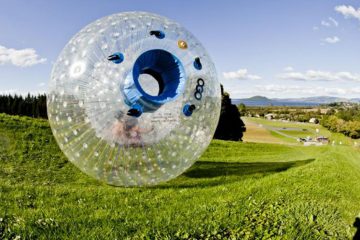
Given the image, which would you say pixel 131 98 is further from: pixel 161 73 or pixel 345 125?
pixel 345 125

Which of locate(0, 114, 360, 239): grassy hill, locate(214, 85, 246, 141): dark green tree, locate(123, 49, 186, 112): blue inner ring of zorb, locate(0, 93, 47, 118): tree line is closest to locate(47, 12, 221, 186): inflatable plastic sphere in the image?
locate(123, 49, 186, 112): blue inner ring of zorb

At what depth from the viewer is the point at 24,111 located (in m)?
54.2

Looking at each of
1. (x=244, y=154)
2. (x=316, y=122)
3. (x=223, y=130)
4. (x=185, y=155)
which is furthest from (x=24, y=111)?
(x=316, y=122)

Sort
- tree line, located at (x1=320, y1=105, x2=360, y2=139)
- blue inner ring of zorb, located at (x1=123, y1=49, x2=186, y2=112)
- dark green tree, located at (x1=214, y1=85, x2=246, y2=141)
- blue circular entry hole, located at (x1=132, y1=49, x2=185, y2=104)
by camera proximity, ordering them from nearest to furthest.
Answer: blue inner ring of zorb, located at (x1=123, y1=49, x2=186, y2=112)
blue circular entry hole, located at (x1=132, y1=49, x2=185, y2=104)
dark green tree, located at (x1=214, y1=85, x2=246, y2=141)
tree line, located at (x1=320, y1=105, x2=360, y2=139)

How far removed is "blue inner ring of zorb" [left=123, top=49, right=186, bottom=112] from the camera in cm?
469

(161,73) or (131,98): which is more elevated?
(161,73)

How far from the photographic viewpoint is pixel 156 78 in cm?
521

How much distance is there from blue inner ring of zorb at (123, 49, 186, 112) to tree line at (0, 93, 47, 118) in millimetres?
45451

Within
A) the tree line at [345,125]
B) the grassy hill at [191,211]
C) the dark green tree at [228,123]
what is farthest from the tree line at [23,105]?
the tree line at [345,125]

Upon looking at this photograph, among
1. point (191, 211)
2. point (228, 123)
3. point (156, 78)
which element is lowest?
point (228, 123)

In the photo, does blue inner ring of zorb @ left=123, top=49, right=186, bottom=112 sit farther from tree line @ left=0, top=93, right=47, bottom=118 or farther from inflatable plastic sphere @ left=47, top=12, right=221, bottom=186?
tree line @ left=0, top=93, right=47, bottom=118

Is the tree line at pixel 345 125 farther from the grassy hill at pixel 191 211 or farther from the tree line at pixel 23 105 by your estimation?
the grassy hill at pixel 191 211

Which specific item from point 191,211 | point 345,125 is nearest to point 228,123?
point 191,211

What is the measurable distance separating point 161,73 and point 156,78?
0.11m
